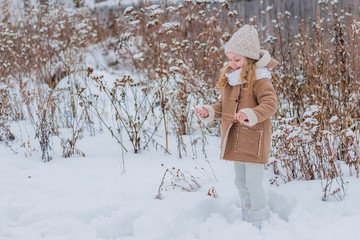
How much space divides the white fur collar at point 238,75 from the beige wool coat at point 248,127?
0.02 meters

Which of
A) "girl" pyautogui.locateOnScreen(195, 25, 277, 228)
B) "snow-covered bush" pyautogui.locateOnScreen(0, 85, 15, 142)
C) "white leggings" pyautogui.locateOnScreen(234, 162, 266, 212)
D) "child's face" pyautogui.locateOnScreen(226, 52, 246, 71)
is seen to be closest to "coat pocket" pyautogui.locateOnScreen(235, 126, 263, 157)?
"girl" pyautogui.locateOnScreen(195, 25, 277, 228)

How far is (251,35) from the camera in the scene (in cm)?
238

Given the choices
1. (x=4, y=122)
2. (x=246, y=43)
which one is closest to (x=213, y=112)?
(x=246, y=43)

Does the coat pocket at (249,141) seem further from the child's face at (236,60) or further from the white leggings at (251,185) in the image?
the child's face at (236,60)

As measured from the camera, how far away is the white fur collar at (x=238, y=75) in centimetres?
238

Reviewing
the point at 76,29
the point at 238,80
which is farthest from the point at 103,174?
the point at 76,29

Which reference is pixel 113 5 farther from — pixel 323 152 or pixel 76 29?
pixel 323 152

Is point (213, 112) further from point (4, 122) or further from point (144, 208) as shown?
point (4, 122)

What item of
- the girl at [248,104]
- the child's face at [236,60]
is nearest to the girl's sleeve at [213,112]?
the girl at [248,104]

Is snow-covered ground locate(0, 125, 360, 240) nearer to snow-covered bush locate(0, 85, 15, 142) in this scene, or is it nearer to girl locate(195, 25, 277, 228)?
girl locate(195, 25, 277, 228)

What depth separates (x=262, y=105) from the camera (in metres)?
2.26

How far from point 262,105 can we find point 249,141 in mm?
258

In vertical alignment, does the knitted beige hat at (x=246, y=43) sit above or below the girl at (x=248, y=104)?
above

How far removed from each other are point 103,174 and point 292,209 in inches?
68.4
